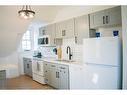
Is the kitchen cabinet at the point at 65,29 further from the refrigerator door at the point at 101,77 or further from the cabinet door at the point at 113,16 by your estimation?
the refrigerator door at the point at 101,77

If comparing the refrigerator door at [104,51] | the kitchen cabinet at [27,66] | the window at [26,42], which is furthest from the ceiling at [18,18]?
the refrigerator door at [104,51]

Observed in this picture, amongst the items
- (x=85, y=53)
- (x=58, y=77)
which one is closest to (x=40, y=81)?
(x=58, y=77)

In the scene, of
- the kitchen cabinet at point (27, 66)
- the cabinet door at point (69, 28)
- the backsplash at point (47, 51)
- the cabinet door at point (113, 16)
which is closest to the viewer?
the cabinet door at point (113, 16)

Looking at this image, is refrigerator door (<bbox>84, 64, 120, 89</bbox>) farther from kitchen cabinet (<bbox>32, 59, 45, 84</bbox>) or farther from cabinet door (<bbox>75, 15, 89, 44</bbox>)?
kitchen cabinet (<bbox>32, 59, 45, 84</bbox>)

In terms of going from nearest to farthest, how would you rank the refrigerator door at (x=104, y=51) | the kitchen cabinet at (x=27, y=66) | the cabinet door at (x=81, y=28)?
the refrigerator door at (x=104, y=51)
the cabinet door at (x=81, y=28)
the kitchen cabinet at (x=27, y=66)

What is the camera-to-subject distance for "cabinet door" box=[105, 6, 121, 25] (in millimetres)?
2984

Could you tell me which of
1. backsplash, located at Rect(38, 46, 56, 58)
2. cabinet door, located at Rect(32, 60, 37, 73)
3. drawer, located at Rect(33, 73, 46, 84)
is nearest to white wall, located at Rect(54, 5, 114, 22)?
backsplash, located at Rect(38, 46, 56, 58)

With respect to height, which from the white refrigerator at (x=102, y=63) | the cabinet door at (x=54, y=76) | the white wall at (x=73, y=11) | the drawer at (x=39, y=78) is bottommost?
the drawer at (x=39, y=78)

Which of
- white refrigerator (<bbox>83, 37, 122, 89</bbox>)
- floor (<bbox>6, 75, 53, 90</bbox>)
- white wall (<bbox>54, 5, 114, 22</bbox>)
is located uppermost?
white wall (<bbox>54, 5, 114, 22</bbox>)

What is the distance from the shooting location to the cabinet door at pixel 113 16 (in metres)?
2.98

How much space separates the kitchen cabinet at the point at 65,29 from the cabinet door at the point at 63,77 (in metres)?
0.97

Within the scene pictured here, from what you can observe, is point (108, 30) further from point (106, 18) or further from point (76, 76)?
point (76, 76)

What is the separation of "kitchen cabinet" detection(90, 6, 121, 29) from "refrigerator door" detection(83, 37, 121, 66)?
566 millimetres
